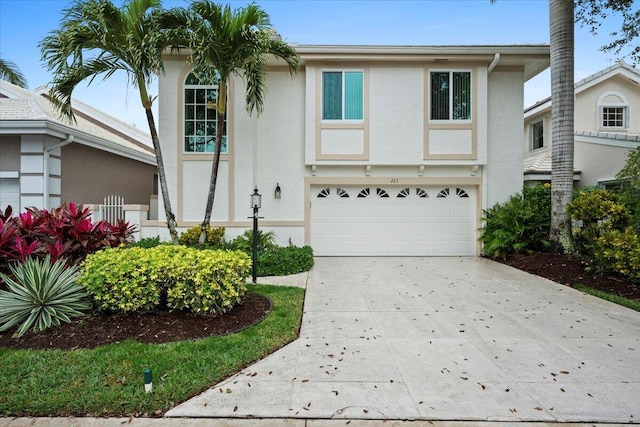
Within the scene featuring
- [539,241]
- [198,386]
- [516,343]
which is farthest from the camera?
[539,241]

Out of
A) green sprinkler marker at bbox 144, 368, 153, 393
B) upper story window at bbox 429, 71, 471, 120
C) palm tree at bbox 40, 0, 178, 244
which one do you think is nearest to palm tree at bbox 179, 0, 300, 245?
palm tree at bbox 40, 0, 178, 244

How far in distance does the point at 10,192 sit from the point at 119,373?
30.8ft

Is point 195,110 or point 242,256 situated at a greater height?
point 195,110

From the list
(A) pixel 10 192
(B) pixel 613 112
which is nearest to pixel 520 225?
(B) pixel 613 112

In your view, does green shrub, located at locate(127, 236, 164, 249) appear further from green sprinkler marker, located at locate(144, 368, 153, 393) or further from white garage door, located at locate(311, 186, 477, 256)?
green sprinkler marker, located at locate(144, 368, 153, 393)

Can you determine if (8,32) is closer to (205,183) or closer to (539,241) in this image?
(205,183)

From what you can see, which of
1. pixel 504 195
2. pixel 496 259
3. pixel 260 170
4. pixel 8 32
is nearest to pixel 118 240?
pixel 260 170

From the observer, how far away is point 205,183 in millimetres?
10188

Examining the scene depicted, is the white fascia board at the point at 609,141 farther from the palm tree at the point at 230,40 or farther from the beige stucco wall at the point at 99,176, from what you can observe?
the beige stucco wall at the point at 99,176

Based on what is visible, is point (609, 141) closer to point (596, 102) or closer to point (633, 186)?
point (596, 102)

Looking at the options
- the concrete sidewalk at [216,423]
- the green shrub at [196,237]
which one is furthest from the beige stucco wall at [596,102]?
the concrete sidewalk at [216,423]

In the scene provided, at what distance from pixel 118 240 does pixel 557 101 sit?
10345 millimetres

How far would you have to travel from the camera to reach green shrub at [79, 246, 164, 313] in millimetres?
4422

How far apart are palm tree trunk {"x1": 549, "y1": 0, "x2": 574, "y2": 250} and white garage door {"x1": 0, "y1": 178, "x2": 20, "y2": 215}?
564 inches
